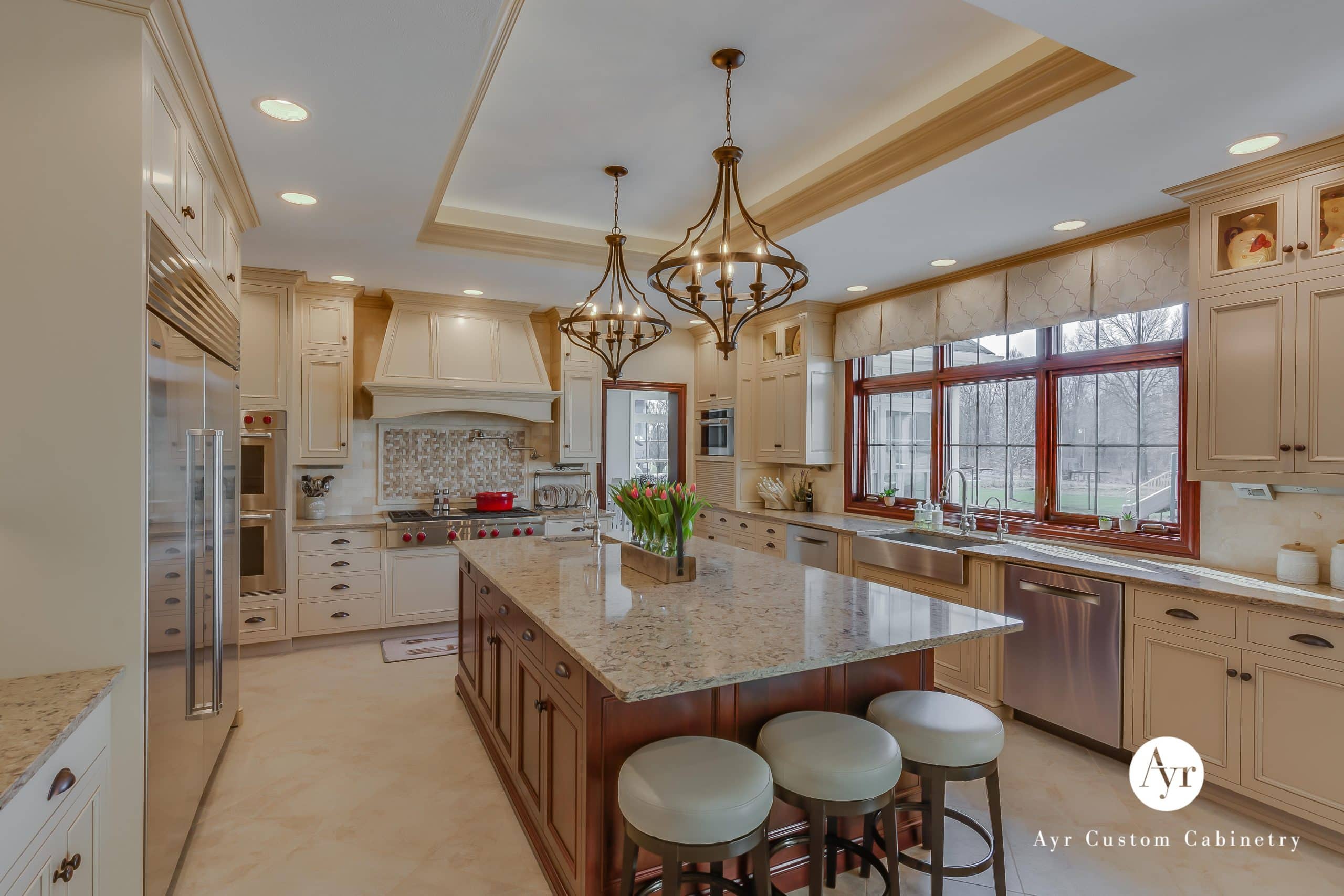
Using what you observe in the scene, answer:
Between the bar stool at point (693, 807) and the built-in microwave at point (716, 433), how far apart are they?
4.27 meters

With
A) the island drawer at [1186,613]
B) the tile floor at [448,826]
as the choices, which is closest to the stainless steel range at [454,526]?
the tile floor at [448,826]

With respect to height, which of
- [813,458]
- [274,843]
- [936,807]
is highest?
[813,458]

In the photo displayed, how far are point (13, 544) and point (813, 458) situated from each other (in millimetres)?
4436

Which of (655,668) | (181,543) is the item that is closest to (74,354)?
(181,543)

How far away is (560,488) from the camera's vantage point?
233 inches

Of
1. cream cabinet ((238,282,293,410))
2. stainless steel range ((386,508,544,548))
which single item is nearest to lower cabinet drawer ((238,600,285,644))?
stainless steel range ((386,508,544,548))

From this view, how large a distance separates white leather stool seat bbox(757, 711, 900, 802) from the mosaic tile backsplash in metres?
4.19

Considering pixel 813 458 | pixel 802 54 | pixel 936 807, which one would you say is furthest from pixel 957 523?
pixel 802 54

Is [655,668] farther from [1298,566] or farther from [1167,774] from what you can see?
[1298,566]

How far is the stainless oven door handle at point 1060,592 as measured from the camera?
10.0ft

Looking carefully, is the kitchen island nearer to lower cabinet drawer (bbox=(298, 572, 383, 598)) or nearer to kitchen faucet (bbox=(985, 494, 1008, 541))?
kitchen faucet (bbox=(985, 494, 1008, 541))

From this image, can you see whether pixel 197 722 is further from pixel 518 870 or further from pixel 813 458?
pixel 813 458

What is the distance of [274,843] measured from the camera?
2.40 metres

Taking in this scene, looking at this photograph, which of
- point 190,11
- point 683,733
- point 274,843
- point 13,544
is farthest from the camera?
point 274,843
